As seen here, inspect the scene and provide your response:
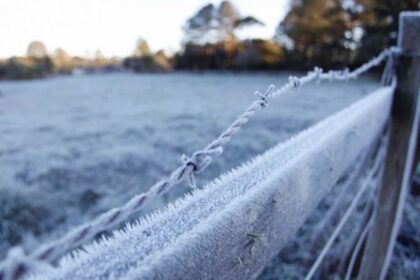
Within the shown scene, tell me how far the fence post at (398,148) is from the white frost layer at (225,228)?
0.98 meters

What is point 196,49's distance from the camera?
27859 millimetres

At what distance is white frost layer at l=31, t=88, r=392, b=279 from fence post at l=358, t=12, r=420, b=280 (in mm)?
978

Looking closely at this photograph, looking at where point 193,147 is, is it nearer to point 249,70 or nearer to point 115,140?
point 115,140

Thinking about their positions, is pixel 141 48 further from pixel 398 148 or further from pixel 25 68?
pixel 398 148

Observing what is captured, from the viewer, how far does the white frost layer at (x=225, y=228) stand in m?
0.32

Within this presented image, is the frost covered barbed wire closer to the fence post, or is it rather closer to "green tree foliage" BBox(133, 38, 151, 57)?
the fence post

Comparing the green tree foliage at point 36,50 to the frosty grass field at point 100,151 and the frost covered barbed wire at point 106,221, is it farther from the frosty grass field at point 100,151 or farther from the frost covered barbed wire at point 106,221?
the frost covered barbed wire at point 106,221

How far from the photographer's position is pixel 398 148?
159 cm

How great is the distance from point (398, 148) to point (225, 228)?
4.98 feet

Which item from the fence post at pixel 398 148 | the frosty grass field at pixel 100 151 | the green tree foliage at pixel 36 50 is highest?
the green tree foliage at pixel 36 50

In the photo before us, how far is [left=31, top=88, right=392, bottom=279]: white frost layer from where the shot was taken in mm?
322

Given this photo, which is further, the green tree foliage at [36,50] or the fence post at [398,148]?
the green tree foliage at [36,50]

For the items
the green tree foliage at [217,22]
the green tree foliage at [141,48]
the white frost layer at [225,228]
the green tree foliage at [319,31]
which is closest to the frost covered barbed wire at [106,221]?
the white frost layer at [225,228]

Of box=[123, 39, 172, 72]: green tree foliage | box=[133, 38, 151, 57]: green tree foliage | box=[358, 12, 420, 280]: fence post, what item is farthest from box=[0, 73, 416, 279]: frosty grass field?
box=[133, 38, 151, 57]: green tree foliage
